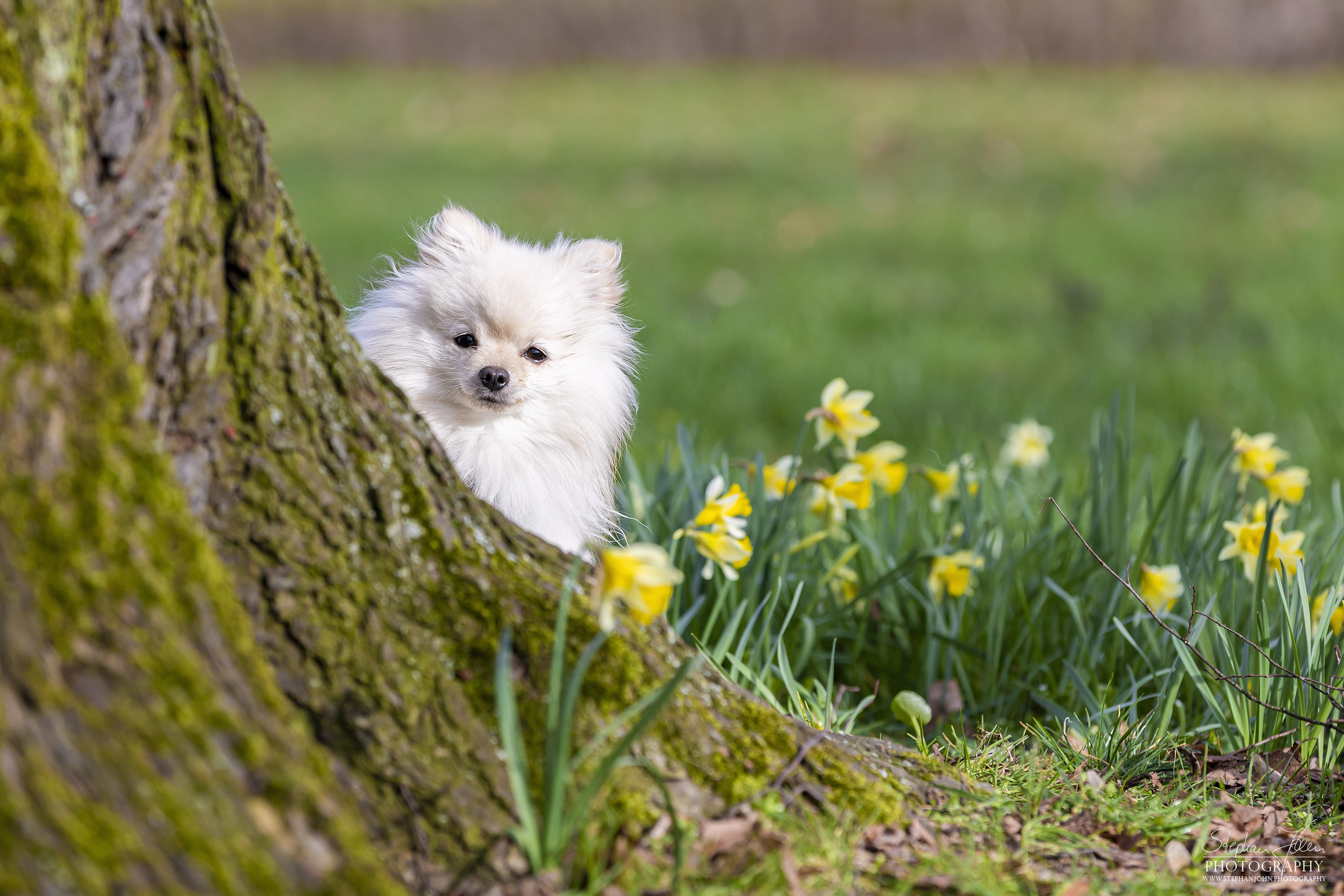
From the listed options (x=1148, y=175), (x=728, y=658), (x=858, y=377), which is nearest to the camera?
(x=728, y=658)

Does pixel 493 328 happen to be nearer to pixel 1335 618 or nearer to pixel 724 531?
pixel 724 531

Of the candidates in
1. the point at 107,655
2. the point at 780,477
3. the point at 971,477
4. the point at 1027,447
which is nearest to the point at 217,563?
the point at 107,655

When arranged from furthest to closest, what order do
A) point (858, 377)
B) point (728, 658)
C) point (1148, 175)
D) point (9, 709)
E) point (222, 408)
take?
point (1148, 175) → point (858, 377) → point (728, 658) → point (222, 408) → point (9, 709)

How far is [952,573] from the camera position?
268 cm

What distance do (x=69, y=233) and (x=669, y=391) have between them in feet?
14.8

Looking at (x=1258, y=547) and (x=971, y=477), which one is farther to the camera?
(x=971, y=477)

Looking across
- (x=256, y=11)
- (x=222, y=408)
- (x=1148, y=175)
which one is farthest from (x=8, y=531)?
(x=256, y=11)

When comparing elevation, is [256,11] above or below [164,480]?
above

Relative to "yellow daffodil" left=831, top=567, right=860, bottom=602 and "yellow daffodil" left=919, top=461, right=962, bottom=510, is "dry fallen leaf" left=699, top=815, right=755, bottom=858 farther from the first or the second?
"yellow daffodil" left=919, top=461, right=962, bottom=510

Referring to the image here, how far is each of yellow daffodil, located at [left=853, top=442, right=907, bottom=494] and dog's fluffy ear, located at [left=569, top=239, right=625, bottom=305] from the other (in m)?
0.72

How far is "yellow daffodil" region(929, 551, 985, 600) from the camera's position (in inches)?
105

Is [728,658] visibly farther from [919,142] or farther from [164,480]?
[919,142]

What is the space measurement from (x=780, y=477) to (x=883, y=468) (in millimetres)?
267

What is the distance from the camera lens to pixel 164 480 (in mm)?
1337
